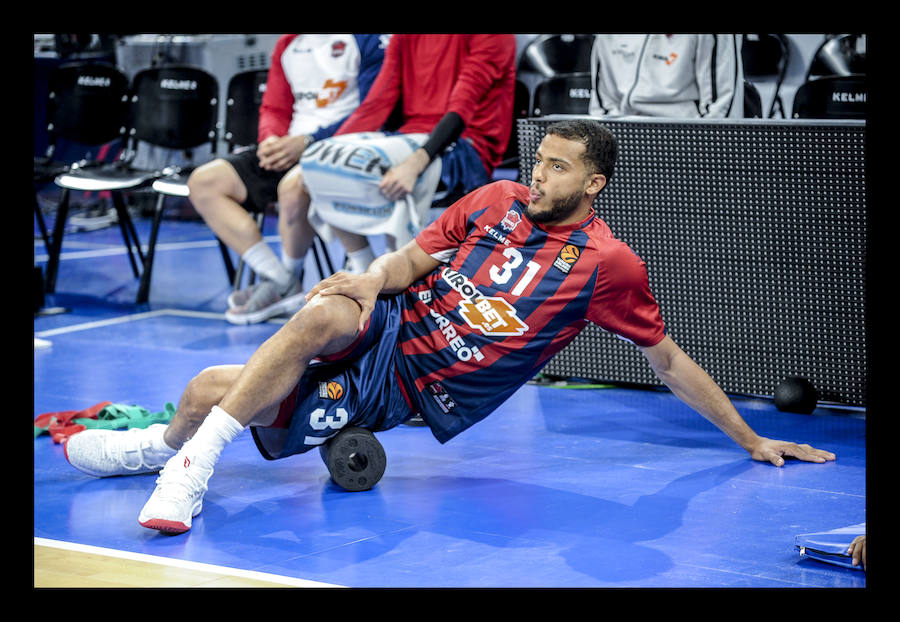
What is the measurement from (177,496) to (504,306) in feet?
4.00

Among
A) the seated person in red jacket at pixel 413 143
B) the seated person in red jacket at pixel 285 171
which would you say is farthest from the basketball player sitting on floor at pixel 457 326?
the seated person in red jacket at pixel 285 171

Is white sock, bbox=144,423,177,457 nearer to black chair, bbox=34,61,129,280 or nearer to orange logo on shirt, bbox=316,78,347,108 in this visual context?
orange logo on shirt, bbox=316,78,347,108

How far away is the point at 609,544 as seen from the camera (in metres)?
3.49

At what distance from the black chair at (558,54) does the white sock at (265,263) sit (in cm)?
228

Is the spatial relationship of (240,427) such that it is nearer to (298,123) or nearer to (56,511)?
(56,511)

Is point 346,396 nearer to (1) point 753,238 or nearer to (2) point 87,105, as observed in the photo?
(1) point 753,238

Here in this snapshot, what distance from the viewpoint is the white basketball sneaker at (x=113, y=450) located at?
4.05 metres

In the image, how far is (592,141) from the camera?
3855mm

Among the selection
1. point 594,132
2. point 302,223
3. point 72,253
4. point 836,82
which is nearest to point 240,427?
point 594,132

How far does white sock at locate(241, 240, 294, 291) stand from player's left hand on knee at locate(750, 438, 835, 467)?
355 cm

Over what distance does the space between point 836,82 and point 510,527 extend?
3.67 m

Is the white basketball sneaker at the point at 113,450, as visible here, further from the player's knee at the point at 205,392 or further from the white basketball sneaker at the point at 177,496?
the white basketball sneaker at the point at 177,496

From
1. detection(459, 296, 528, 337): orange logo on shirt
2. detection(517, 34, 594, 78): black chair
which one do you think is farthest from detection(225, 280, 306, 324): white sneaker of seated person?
detection(459, 296, 528, 337): orange logo on shirt

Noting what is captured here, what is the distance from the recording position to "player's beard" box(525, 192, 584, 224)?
3.89 metres
